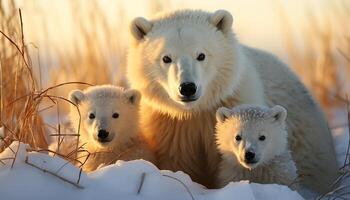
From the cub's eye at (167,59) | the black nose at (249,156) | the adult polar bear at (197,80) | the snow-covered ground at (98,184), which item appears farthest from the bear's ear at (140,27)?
the snow-covered ground at (98,184)

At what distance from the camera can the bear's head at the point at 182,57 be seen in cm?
445

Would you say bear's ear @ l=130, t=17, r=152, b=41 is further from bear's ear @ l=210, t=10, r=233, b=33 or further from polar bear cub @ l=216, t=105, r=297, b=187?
polar bear cub @ l=216, t=105, r=297, b=187

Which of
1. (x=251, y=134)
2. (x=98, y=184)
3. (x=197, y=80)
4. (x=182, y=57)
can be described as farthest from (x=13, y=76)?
(x=98, y=184)

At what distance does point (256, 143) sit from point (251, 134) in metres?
0.07

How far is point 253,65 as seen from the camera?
17.7 ft

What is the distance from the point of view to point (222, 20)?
4816 mm

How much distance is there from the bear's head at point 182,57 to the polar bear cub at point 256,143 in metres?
0.30

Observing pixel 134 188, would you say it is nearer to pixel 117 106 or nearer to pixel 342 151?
pixel 117 106

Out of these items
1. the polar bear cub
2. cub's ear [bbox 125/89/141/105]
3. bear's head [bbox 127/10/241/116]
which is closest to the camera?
the polar bear cub

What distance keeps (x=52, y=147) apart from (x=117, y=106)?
822 mm

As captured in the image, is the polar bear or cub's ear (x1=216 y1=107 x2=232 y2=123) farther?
the polar bear

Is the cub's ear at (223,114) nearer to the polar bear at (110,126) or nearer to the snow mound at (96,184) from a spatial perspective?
the polar bear at (110,126)

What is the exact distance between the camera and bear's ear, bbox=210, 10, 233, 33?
4777 mm

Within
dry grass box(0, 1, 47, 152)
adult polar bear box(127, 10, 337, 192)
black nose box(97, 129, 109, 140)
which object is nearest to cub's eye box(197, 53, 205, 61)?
adult polar bear box(127, 10, 337, 192)
